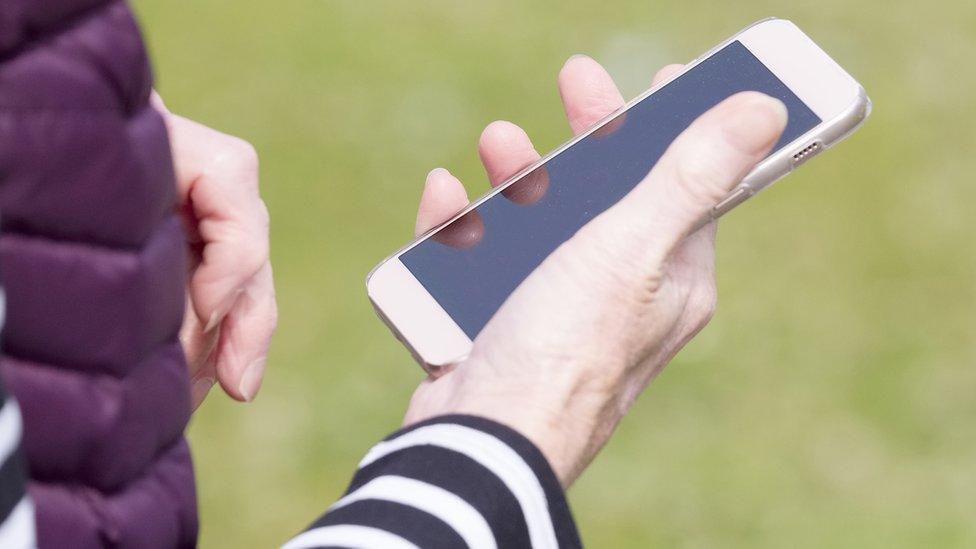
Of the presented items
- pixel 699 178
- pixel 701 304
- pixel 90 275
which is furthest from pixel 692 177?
pixel 90 275

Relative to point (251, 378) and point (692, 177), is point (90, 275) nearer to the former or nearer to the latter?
point (251, 378)

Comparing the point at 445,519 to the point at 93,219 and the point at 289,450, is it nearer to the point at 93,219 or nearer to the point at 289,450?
the point at 93,219

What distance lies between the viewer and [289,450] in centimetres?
287

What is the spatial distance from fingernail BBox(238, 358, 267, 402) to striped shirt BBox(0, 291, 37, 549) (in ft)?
1.78

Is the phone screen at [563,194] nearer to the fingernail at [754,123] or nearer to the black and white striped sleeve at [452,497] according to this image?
the fingernail at [754,123]

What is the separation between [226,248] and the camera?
136 cm

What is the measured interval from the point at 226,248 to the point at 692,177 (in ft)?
1.54

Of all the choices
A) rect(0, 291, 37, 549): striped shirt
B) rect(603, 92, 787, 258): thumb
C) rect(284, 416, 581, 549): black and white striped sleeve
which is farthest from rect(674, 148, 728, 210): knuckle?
rect(0, 291, 37, 549): striped shirt

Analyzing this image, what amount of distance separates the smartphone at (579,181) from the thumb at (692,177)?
206 mm

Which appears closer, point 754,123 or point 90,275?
point 90,275

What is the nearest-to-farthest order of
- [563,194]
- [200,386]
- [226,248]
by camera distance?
[226,248] < [200,386] < [563,194]

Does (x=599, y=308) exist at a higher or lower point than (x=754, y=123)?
lower

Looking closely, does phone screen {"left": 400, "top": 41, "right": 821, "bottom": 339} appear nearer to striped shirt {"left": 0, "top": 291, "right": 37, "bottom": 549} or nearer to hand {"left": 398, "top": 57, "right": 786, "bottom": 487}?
hand {"left": 398, "top": 57, "right": 786, "bottom": 487}

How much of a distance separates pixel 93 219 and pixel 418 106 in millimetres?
2549
